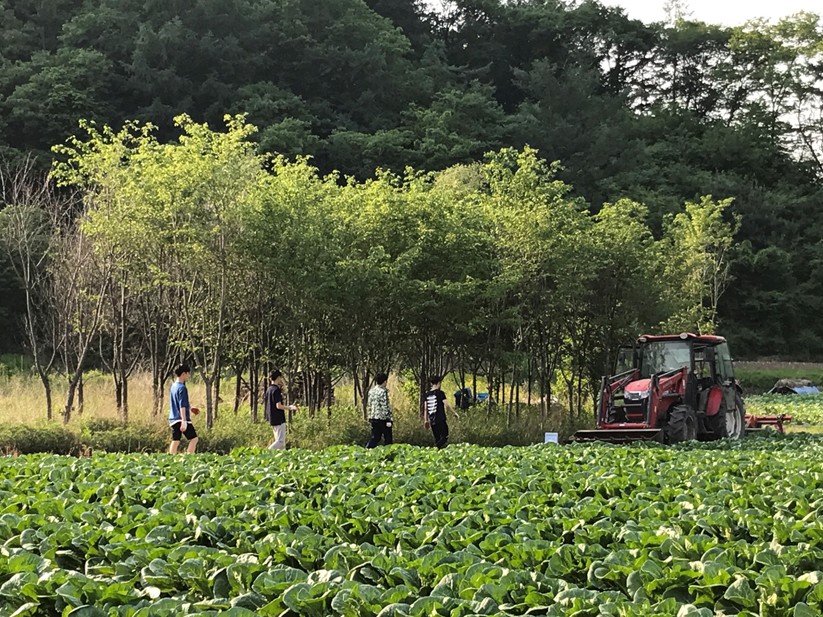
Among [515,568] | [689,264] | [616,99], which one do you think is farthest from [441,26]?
[515,568]

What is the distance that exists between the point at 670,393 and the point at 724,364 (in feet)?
7.04

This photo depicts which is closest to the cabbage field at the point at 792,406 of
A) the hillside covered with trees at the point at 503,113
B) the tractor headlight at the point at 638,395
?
the hillside covered with trees at the point at 503,113

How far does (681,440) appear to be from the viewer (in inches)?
595

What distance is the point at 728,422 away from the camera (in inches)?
684

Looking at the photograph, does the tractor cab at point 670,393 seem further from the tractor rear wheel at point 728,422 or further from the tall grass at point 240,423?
the tall grass at point 240,423

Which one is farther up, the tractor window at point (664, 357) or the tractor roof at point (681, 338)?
the tractor roof at point (681, 338)

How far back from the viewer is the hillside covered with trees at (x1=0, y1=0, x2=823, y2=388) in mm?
23734

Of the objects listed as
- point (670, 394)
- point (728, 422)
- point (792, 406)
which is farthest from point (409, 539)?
point (792, 406)

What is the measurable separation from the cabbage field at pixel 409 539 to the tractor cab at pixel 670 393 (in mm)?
6627

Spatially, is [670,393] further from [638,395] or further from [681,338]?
[681,338]

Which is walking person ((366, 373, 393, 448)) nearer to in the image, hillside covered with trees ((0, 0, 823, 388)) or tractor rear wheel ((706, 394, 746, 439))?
hillside covered with trees ((0, 0, 823, 388))

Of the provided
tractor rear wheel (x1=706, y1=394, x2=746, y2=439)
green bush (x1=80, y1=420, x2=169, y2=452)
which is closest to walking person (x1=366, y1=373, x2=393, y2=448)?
green bush (x1=80, y1=420, x2=169, y2=452)

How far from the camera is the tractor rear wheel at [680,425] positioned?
15.2m

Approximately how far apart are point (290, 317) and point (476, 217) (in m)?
4.72
